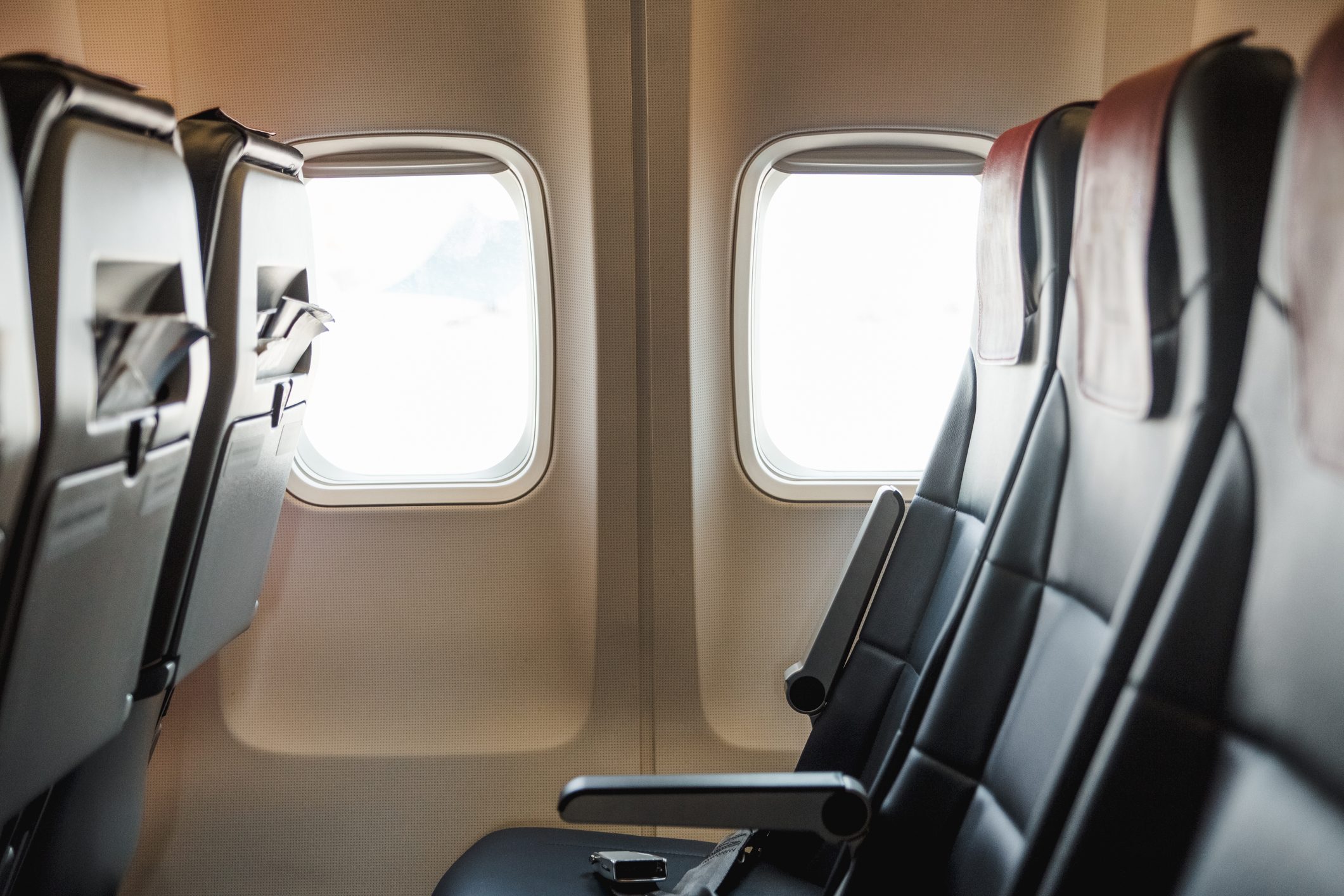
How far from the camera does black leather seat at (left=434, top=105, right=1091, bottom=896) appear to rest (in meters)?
1.21

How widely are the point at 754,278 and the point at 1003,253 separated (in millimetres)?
1089

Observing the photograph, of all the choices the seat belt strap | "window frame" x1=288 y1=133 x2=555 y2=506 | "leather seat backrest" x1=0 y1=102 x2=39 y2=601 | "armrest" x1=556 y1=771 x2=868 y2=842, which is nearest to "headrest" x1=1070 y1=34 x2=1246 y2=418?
"armrest" x1=556 y1=771 x2=868 y2=842

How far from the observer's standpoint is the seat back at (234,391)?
1.42 meters

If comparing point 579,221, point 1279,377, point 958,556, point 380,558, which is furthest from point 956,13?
point 380,558

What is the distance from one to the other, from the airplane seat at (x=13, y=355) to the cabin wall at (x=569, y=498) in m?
1.40

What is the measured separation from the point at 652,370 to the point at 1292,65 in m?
1.59

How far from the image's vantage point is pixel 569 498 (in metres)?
2.38

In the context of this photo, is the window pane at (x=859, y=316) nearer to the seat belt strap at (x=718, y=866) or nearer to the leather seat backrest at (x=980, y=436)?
the leather seat backrest at (x=980, y=436)

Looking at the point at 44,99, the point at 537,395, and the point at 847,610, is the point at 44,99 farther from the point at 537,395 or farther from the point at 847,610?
the point at 537,395

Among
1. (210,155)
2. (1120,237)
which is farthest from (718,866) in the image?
(210,155)

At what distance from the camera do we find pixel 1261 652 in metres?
0.78

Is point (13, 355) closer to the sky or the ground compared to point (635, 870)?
closer to the sky

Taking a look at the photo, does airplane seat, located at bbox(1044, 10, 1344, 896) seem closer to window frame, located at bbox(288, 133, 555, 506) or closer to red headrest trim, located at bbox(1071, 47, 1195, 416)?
red headrest trim, located at bbox(1071, 47, 1195, 416)

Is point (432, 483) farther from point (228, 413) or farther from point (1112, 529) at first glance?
point (1112, 529)
